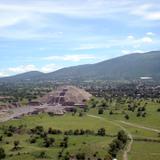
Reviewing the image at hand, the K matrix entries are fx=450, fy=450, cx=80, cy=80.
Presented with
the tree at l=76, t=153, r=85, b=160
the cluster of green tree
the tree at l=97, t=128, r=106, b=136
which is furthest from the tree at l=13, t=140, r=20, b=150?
the tree at l=97, t=128, r=106, b=136

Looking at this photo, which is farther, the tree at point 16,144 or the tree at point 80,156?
the tree at point 16,144

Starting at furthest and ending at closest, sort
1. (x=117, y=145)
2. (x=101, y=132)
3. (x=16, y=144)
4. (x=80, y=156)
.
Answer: (x=101, y=132) → (x=16, y=144) → (x=117, y=145) → (x=80, y=156)

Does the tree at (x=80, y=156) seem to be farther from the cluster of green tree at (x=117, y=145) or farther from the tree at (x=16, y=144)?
the tree at (x=16, y=144)

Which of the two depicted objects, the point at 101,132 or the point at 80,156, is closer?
the point at 80,156

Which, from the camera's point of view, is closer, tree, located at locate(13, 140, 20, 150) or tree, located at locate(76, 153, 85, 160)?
tree, located at locate(76, 153, 85, 160)

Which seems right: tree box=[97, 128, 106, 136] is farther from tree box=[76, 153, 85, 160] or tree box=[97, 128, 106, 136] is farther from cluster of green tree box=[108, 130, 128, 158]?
tree box=[76, 153, 85, 160]

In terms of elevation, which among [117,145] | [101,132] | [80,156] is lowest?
[80,156]

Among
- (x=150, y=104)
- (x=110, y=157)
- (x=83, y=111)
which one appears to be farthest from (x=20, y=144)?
(x=150, y=104)

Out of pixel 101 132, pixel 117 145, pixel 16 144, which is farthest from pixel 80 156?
pixel 101 132

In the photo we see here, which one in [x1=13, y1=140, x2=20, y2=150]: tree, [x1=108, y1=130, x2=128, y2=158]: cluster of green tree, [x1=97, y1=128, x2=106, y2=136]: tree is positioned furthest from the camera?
[x1=97, y1=128, x2=106, y2=136]: tree

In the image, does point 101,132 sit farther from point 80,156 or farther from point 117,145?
point 80,156

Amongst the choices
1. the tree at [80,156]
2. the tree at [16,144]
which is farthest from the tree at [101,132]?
the tree at [80,156]
